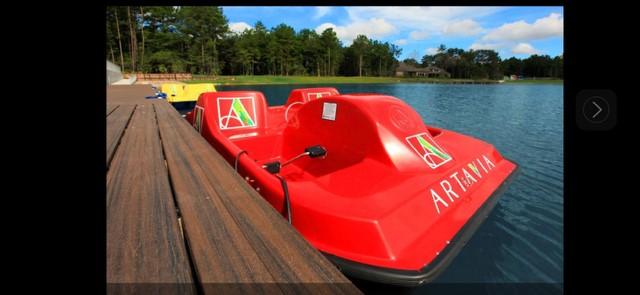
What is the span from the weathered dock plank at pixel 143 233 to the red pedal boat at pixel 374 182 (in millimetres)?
825

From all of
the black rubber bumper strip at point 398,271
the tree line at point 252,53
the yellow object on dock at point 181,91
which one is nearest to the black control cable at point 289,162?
the black rubber bumper strip at point 398,271

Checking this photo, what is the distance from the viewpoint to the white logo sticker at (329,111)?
3.17 metres

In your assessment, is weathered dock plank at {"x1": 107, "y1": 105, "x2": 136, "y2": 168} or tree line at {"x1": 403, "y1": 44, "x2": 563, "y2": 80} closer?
weathered dock plank at {"x1": 107, "y1": 105, "x2": 136, "y2": 168}

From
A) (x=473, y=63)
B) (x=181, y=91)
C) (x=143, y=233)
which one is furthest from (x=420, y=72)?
(x=143, y=233)

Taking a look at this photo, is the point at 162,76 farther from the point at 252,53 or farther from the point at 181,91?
the point at 181,91

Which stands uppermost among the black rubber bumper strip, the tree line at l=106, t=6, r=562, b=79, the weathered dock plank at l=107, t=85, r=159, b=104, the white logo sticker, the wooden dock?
the tree line at l=106, t=6, r=562, b=79

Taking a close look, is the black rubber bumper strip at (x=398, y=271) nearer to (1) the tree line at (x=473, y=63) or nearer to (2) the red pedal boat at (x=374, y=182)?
(2) the red pedal boat at (x=374, y=182)

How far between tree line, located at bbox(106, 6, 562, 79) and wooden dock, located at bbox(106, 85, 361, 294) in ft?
128

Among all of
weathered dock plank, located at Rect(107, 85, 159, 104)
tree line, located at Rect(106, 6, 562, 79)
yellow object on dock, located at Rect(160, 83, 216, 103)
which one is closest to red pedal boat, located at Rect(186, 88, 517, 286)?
weathered dock plank, located at Rect(107, 85, 159, 104)

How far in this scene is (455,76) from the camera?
81.6 metres

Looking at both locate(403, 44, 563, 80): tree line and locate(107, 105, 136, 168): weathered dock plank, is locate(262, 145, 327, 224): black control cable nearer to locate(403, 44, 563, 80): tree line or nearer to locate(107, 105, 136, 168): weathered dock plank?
locate(107, 105, 136, 168): weathered dock plank

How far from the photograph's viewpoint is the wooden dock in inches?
40.8
